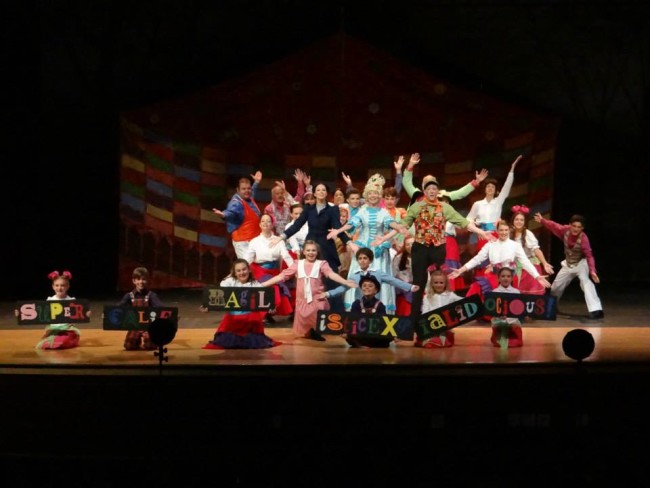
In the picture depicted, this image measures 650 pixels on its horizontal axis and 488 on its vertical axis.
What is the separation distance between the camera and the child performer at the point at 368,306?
24.2 ft

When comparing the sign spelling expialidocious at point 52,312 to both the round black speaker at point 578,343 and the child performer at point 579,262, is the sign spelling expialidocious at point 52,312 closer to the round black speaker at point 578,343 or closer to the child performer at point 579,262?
the round black speaker at point 578,343

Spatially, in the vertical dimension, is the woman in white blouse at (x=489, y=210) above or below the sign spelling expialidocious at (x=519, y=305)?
above

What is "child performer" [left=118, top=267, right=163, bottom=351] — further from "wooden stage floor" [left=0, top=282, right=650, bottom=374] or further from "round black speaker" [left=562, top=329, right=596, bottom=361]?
"round black speaker" [left=562, top=329, right=596, bottom=361]

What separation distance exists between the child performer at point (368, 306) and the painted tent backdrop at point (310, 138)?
3112 millimetres

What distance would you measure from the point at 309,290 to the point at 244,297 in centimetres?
83

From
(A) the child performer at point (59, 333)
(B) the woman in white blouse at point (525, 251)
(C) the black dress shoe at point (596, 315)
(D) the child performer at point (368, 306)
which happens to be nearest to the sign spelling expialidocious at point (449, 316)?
(D) the child performer at point (368, 306)

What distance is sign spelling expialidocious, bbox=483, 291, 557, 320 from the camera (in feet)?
23.1
